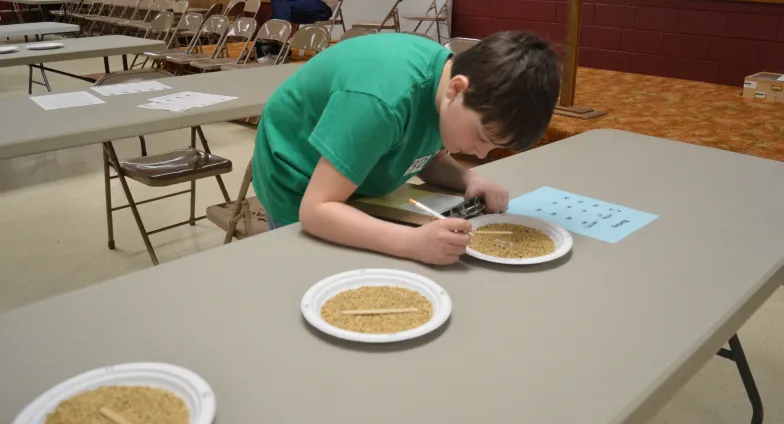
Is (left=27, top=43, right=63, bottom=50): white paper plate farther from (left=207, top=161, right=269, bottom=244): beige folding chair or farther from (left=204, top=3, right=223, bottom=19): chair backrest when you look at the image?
(left=207, top=161, right=269, bottom=244): beige folding chair

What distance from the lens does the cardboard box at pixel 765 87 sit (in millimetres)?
4242

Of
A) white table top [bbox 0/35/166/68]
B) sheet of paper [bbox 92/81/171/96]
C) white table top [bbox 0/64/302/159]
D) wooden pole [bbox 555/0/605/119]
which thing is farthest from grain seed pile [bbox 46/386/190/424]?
white table top [bbox 0/35/166/68]

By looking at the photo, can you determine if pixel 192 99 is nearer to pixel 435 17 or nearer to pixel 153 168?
pixel 153 168

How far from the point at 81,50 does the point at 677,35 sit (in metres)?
4.41

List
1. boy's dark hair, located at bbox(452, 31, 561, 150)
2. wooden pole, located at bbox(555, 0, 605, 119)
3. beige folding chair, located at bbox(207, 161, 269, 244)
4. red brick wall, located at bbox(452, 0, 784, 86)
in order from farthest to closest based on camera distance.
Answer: red brick wall, located at bbox(452, 0, 784, 86), wooden pole, located at bbox(555, 0, 605, 119), beige folding chair, located at bbox(207, 161, 269, 244), boy's dark hair, located at bbox(452, 31, 561, 150)

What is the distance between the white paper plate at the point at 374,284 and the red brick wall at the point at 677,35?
3.97 metres

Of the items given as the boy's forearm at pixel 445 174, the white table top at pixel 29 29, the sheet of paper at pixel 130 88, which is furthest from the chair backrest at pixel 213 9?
the boy's forearm at pixel 445 174

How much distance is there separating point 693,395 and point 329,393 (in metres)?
1.62

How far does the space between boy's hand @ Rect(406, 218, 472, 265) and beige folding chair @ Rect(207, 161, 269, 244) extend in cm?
89

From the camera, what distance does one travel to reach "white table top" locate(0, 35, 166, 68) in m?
4.09

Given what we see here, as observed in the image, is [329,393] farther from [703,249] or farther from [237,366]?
[703,249]

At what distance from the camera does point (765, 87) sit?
4336mm

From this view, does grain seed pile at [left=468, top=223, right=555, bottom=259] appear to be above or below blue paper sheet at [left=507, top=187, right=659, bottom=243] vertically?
above

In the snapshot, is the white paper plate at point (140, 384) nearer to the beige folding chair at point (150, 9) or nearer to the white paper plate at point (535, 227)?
the white paper plate at point (535, 227)
